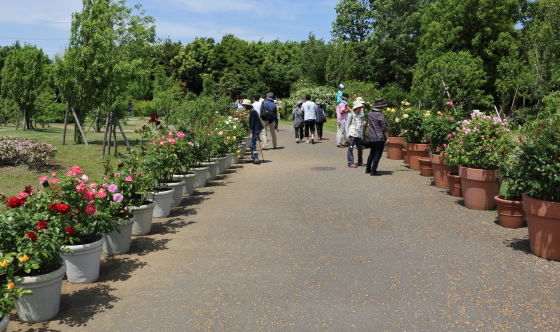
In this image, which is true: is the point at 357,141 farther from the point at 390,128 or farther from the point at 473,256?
the point at 473,256

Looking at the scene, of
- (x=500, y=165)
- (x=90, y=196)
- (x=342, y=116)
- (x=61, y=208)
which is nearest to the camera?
(x=61, y=208)

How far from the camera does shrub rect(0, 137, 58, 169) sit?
12078mm

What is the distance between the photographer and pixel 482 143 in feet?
26.2

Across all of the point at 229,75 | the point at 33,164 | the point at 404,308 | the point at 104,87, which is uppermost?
the point at 229,75

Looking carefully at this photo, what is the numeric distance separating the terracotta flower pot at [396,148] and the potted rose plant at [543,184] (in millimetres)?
8962

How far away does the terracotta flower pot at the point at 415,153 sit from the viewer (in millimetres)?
12508

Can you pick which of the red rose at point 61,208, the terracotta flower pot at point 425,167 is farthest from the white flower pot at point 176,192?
the terracotta flower pot at point 425,167

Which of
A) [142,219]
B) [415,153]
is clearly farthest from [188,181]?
[415,153]

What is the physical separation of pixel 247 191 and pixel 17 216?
19.6 feet

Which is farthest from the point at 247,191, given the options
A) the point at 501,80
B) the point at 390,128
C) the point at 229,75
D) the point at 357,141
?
the point at 229,75

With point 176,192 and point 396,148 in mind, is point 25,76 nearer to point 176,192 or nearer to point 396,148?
point 396,148

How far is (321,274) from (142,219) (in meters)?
A: 2.77

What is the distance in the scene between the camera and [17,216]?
4.19 meters

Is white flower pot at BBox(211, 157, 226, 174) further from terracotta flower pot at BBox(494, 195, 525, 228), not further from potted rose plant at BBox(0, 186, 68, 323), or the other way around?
potted rose plant at BBox(0, 186, 68, 323)
